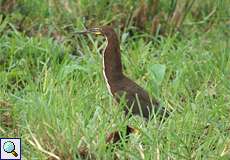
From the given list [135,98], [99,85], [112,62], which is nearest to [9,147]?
[135,98]

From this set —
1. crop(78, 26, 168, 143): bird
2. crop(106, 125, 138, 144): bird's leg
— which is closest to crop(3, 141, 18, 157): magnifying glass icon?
crop(106, 125, 138, 144): bird's leg

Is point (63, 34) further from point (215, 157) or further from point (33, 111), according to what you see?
point (215, 157)

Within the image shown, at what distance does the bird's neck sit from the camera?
5.25 m

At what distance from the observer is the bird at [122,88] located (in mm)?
4969

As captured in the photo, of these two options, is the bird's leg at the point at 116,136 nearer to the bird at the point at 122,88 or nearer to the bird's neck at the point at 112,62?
the bird at the point at 122,88

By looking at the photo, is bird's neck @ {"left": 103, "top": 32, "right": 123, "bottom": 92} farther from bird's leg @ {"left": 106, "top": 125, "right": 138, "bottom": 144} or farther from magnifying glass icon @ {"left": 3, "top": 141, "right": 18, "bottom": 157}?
magnifying glass icon @ {"left": 3, "top": 141, "right": 18, "bottom": 157}

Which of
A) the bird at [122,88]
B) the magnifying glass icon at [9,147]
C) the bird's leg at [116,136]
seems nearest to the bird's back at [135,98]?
the bird at [122,88]

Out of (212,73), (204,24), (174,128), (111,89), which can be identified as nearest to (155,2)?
(204,24)

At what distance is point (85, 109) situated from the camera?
486 centimetres

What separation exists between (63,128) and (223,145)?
2.62 feet

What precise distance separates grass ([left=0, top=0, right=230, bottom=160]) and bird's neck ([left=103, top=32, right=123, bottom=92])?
0.44 feet

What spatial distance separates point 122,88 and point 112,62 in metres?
0.22

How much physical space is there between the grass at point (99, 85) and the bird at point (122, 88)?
0.09 metres

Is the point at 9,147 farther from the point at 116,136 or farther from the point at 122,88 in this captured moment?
the point at 122,88
